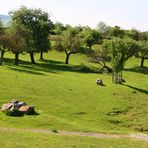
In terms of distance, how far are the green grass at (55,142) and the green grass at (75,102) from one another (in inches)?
216

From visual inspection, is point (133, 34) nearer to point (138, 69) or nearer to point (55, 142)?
point (138, 69)

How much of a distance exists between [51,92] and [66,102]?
5868mm

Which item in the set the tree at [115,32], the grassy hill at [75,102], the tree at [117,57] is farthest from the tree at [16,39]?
the tree at [115,32]

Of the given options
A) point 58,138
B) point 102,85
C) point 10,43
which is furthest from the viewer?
point 10,43

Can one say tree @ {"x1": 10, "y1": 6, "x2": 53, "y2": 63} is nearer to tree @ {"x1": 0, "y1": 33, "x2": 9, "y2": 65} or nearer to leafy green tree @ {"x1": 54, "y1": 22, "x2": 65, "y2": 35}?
tree @ {"x1": 0, "y1": 33, "x2": 9, "y2": 65}

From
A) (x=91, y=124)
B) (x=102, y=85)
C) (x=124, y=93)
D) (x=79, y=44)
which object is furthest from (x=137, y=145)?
(x=79, y=44)

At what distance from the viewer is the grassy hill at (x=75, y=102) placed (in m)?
44.5

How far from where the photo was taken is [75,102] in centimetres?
5806

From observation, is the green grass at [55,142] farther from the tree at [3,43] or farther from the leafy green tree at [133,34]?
the leafy green tree at [133,34]

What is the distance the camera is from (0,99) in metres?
53.1

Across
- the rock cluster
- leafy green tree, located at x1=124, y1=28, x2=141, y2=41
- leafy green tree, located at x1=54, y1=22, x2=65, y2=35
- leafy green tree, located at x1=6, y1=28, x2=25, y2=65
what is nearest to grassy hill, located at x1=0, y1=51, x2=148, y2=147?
the rock cluster

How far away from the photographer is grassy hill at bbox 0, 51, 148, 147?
44519 mm

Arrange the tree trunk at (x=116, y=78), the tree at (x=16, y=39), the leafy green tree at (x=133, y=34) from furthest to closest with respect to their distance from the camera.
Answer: the leafy green tree at (x=133, y=34), the tree at (x=16, y=39), the tree trunk at (x=116, y=78)

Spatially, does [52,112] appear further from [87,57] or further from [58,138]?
[87,57]
